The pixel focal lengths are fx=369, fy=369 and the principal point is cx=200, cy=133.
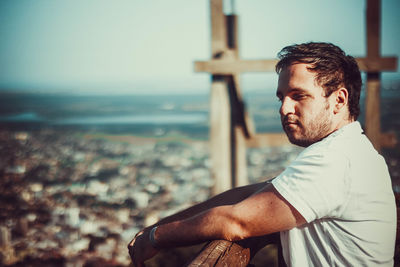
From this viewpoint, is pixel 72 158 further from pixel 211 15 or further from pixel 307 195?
pixel 307 195

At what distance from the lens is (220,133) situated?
10.5 ft

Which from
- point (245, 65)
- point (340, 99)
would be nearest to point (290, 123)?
point (340, 99)

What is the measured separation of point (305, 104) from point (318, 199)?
0.38m

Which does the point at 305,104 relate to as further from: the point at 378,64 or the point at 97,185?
the point at 97,185

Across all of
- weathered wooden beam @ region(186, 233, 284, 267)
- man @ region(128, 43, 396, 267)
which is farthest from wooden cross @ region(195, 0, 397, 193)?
weathered wooden beam @ region(186, 233, 284, 267)

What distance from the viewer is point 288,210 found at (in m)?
1.09

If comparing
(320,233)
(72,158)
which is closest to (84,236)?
(320,233)

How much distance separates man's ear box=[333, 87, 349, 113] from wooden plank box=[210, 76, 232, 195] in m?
1.79

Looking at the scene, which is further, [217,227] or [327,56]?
[327,56]

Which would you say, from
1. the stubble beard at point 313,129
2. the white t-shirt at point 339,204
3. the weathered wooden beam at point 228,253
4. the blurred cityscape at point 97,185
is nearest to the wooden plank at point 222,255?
the weathered wooden beam at point 228,253

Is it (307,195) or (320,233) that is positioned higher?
(307,195)

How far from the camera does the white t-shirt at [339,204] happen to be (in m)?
1.06

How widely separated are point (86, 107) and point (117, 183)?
3817cm

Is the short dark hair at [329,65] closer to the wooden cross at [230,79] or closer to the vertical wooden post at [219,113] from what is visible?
the wooden cross at [230,79]
